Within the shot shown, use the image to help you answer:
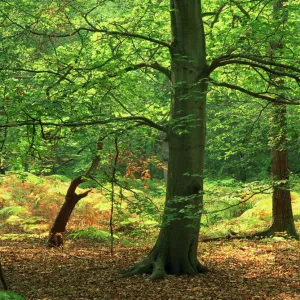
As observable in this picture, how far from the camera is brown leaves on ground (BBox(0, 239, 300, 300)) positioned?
6578 mm

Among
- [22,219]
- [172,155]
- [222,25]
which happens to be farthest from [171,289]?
[22,219]

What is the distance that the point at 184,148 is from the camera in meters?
7.34

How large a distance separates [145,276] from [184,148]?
2.20 meters

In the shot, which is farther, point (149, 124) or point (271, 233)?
point (271, 233)

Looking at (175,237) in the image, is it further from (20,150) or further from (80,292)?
(20,150)

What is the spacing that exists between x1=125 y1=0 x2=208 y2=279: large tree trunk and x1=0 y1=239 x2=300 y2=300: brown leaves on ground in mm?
336

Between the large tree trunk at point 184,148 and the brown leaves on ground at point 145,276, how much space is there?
1.10 feet

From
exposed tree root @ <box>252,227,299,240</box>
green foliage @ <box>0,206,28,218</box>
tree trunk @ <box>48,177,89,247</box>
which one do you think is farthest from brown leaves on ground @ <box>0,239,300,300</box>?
green foliage @ <box>0,206,28,218</box>

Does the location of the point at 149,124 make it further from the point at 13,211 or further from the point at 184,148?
the point at 13,211

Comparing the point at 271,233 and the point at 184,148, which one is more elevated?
the point at 184,148

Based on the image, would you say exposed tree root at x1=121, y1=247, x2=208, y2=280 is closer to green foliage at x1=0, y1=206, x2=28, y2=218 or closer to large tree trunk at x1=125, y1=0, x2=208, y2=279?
large tree trunk at x1=125, y1=0, x2=208, y2=279

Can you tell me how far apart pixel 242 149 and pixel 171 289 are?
140 inches

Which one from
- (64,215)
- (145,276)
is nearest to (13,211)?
(64,215)

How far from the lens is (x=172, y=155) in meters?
7.49
